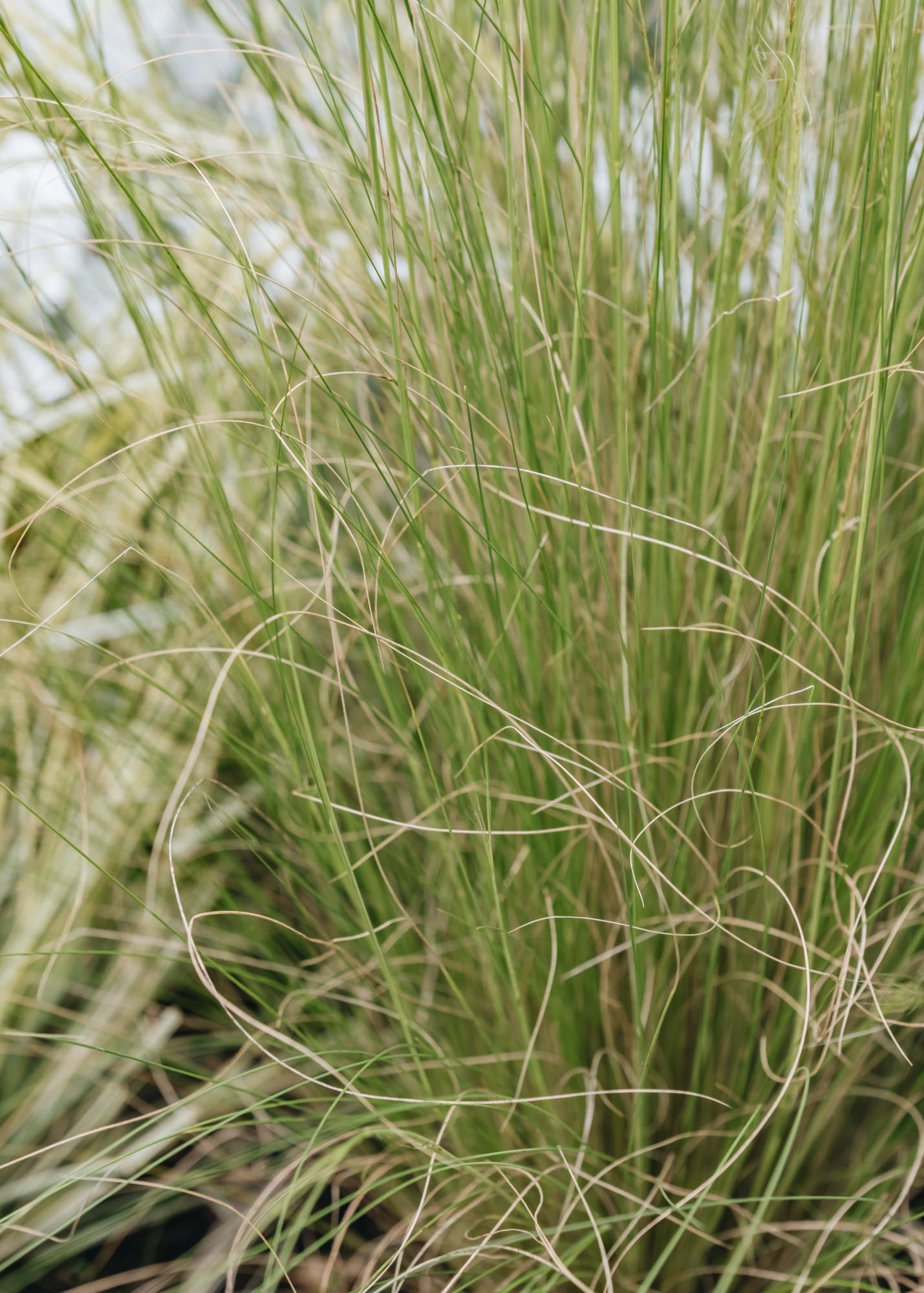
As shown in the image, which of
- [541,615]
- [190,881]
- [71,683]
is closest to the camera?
[541,615]

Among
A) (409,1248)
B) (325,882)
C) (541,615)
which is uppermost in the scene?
(541,615)

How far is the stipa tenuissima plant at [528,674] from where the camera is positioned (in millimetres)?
360

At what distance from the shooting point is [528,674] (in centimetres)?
44

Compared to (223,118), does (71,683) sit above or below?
below

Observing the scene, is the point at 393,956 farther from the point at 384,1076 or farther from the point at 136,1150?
the point at 136,1150

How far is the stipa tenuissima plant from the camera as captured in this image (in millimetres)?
360

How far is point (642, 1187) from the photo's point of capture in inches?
18.1

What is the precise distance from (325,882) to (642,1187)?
202 mm

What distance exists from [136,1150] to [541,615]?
26 cm

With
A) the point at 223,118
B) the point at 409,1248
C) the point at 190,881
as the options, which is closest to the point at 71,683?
the point at 190,881

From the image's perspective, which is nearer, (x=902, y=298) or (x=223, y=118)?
(x=902, y=298)

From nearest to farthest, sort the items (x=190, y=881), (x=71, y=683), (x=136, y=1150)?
(x=136, y=1150) < (x=71, y=683) < (x=190, y=881)

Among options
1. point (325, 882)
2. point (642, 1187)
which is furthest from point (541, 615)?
point (642, 1187)

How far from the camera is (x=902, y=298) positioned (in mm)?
365
